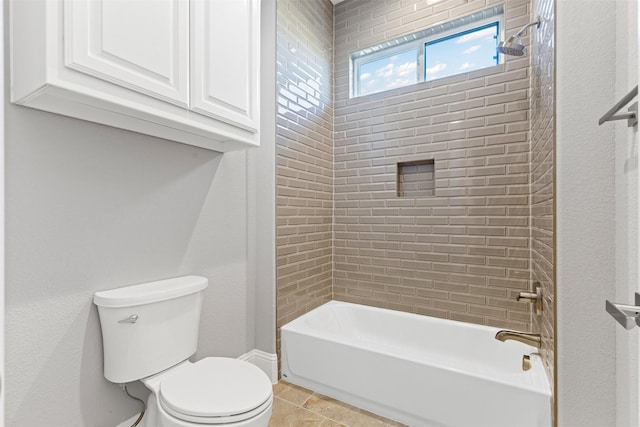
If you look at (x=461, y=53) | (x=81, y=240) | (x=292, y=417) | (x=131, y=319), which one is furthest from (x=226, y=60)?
(x=292, y=417)

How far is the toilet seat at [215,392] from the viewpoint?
1.17m

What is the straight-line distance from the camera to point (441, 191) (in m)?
2.34

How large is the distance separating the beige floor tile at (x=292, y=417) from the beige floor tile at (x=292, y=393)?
0.05 meters

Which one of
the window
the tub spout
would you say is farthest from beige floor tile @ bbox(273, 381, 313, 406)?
the window

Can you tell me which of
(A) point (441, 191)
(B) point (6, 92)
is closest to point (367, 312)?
(A) point (441, 191)

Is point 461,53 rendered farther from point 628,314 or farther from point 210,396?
point 210,396

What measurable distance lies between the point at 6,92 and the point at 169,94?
52cm

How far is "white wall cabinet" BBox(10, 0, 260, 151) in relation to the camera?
3.31ft

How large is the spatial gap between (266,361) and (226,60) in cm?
180

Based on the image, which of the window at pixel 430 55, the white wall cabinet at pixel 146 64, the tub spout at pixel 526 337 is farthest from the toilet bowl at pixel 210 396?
the window at pixel 430 55

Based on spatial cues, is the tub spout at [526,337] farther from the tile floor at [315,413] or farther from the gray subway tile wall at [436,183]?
the tile floor at [315,413]

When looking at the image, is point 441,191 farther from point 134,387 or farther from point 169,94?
point 134,387

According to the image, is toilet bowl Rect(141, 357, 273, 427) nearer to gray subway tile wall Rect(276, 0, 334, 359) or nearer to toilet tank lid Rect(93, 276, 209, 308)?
toilet tank lid Rect(93, 276, 209, 308)

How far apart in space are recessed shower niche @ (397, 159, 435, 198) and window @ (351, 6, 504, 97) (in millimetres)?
650
